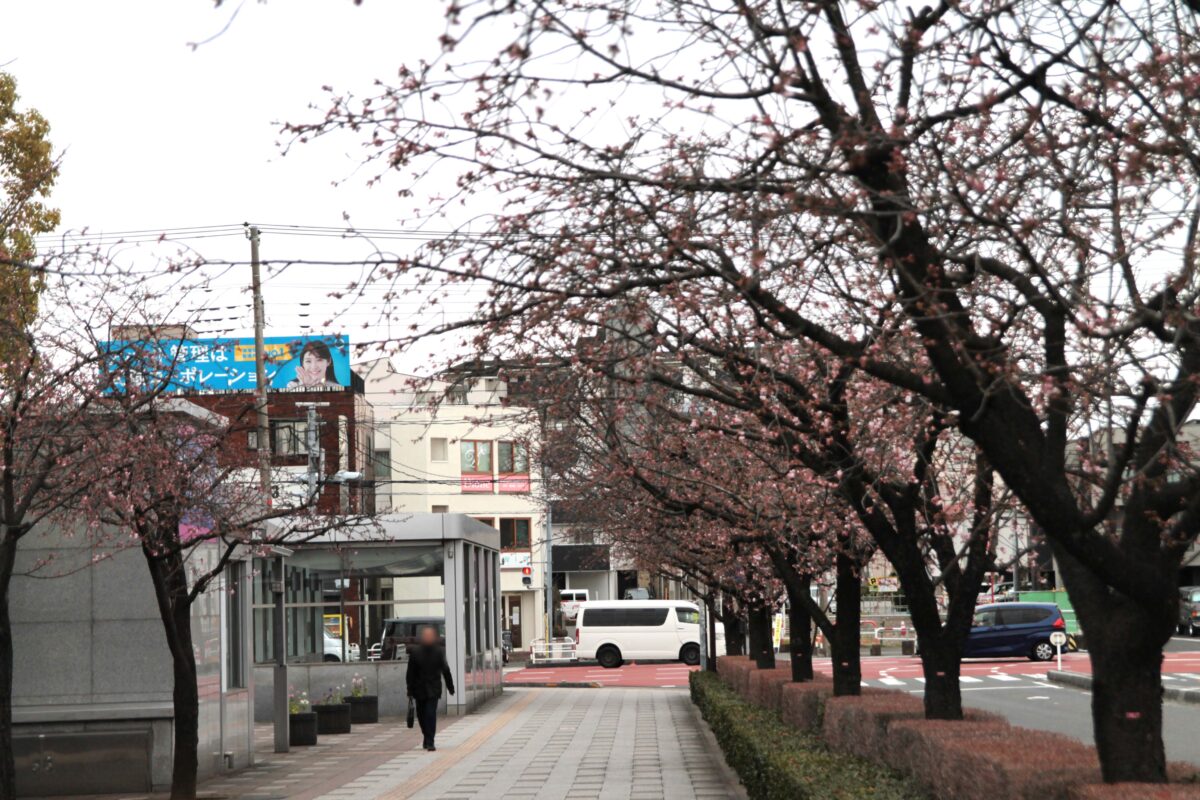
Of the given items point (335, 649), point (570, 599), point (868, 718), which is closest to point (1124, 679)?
point (868, 718)

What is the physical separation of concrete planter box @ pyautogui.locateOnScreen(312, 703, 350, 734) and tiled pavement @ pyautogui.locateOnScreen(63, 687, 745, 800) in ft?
0.81

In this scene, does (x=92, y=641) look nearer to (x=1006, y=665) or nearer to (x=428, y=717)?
(x=428, y=717)

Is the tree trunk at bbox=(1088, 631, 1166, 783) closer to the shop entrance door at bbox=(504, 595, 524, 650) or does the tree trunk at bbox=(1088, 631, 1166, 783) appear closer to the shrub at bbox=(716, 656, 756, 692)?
the shrub at bbox=(716, 656, 756, 692)

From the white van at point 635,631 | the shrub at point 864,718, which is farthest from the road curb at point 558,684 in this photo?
the shrub at point 864,718

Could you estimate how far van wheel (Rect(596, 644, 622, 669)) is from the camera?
53.6 meters

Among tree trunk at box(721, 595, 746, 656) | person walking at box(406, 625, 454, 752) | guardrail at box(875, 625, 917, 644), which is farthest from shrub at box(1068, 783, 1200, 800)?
guardrail at box(875, 625, 917, 644)

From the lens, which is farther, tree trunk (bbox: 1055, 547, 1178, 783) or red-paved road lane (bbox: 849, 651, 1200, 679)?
red-paved road lane (bbox: 849, 651, 1200, 679)

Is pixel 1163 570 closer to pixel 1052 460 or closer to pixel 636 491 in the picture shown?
pixel 1052 460

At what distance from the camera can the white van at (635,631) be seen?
53.3 meters

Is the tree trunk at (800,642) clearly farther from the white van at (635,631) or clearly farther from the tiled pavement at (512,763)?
the white van at (635,631)

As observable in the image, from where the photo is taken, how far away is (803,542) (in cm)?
1627

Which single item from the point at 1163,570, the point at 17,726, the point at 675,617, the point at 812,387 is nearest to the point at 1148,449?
the point at 1163,570

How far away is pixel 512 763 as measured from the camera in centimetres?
1939

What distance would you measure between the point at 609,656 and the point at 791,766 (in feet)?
143
